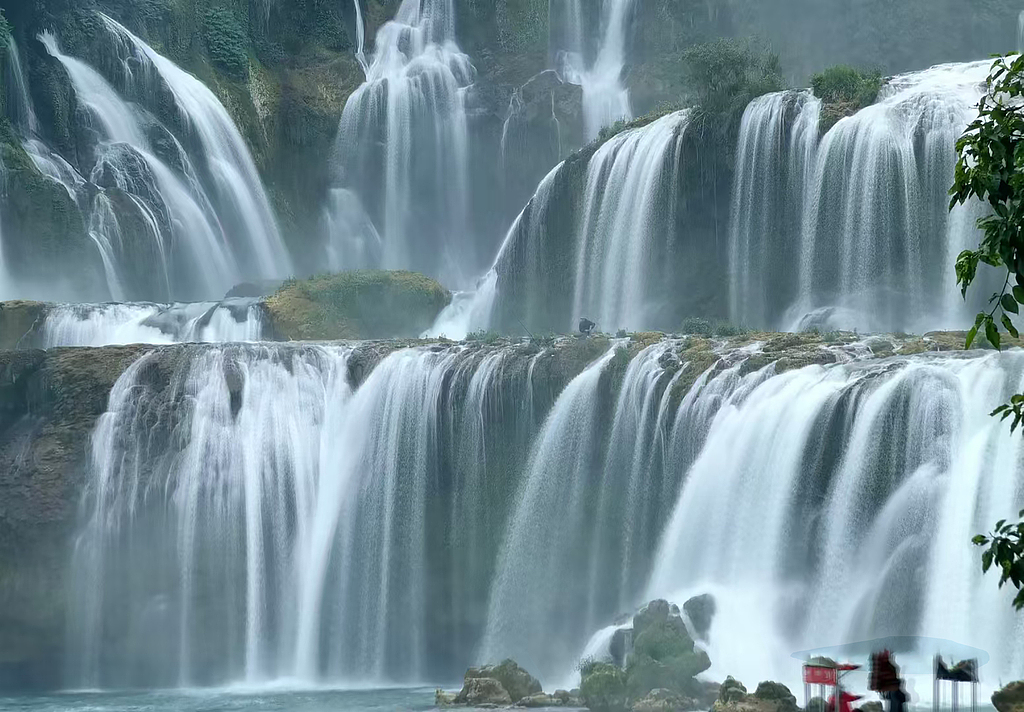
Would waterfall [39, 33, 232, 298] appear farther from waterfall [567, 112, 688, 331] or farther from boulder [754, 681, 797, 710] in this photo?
boulder [754, 681, 797, 710]

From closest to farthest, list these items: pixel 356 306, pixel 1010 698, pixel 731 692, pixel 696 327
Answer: pixel 1010 698 < pixel 731 692 < pixel 696 327 < pixel 356 306

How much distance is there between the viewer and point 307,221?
211ft

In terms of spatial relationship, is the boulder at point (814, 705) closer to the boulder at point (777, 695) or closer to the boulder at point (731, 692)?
the boulder at point (777, 695)

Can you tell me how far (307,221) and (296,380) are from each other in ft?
85.3

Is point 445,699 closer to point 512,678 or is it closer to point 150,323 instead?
point 512,678

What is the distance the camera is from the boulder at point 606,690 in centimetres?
2633

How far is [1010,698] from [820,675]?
348cm

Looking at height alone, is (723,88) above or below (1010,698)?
above

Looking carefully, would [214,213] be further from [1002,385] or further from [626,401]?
[1002,385]

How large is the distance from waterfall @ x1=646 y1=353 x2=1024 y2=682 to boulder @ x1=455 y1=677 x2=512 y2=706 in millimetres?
3962

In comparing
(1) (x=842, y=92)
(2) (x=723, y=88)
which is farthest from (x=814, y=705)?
(2) (x=723, y=88)

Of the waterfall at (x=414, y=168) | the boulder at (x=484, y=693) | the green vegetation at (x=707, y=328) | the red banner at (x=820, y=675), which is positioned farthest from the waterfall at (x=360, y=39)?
the red banner at (x=820, y=675)

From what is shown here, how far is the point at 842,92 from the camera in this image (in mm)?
42500

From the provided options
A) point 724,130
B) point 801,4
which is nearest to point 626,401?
point 724,130
